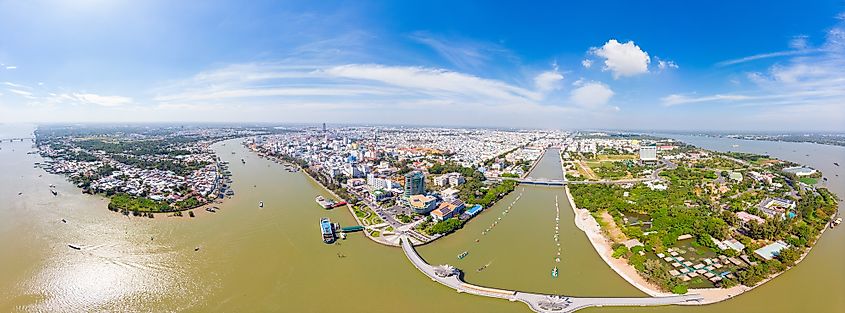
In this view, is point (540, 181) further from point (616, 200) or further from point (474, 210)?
point (474, 210)

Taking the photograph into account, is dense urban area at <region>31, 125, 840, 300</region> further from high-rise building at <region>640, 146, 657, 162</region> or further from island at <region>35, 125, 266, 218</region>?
high-rise building at <region>640, 146, 657, 162</region>

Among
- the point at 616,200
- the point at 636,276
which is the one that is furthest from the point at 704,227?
the point at 636,276

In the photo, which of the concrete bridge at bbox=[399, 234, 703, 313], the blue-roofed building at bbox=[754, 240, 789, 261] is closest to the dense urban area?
the blue-roofed building at bbox=[754, 240, 789, 261]

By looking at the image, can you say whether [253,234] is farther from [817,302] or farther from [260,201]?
[817,302]

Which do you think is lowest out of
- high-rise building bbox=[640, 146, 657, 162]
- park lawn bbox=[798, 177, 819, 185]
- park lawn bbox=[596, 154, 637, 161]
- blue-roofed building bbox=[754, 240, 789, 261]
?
blue-roofed building bbox=[754, 240, 789, 261]

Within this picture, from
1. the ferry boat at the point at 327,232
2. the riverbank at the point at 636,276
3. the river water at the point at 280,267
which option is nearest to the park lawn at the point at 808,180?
the riverbank at the point at 636,276

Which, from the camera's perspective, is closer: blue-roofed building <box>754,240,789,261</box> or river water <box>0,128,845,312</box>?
river water <box>0,128,845,312</box>

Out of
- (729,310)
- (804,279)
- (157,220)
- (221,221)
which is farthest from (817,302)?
(157,220)
